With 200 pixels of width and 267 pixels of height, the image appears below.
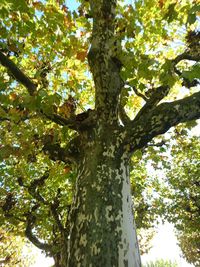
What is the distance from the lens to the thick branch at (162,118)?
17.9 feet

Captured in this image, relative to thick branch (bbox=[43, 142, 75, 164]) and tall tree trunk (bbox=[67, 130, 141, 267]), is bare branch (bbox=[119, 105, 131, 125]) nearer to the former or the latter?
tall tree trunk (bbox=[67, 130, 141, 267])

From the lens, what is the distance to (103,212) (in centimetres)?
462

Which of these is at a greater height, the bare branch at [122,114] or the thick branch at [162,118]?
the bare branch at [122,114]

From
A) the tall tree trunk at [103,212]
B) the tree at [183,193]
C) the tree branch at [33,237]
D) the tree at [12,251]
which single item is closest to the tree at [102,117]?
the tall tree trunk at [103,212]

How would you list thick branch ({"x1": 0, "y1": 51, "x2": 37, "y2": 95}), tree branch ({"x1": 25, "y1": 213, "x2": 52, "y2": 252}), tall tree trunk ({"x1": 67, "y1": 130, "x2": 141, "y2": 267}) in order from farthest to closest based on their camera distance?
tree branch ({"x1": 25, "y1": 213, "x2": 52, "y2": 252}) < thick branch ({"x1": 0, "y1": 51, "x2": 37, "y2": 95}) < tall tree trunk ({"x1": 67, "y1": 130, "x2": 141, "y2": 267})

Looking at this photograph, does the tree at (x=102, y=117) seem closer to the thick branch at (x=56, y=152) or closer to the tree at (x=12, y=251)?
the thick branch at (x=56, y=152)

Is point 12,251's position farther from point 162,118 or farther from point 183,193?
point 162,118

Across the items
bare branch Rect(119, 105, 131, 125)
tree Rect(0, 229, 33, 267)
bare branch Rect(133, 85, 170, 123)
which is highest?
tree Rect(0, 229, 33, 267)

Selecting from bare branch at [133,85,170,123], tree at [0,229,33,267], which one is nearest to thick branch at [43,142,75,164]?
bare branch at [133,85,170,123]

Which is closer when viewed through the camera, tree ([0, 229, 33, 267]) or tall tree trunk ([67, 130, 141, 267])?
tall tree trunk ([67, 130, 141, 267])

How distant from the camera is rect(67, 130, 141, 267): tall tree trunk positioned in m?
4.26

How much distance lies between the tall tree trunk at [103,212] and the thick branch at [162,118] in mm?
403

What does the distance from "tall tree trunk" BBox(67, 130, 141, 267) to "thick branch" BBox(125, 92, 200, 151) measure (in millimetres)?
403

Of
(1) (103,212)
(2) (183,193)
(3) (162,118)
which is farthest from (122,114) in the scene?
(2) (183,193)
